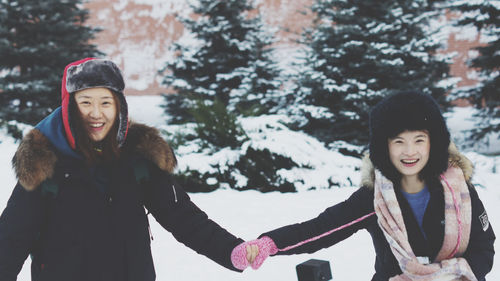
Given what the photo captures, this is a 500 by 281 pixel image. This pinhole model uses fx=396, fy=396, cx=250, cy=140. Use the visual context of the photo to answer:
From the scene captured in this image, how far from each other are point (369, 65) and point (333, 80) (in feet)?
3.38

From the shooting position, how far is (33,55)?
36.1ft

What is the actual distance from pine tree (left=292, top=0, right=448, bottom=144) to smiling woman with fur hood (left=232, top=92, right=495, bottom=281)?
7060mm

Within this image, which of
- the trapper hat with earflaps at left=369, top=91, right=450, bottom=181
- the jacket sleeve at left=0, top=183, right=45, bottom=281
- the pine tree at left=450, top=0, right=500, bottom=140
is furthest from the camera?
the pine tree at left=450, top=0, right=500, bottom=140

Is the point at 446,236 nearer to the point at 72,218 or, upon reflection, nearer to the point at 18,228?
the point at 72,218

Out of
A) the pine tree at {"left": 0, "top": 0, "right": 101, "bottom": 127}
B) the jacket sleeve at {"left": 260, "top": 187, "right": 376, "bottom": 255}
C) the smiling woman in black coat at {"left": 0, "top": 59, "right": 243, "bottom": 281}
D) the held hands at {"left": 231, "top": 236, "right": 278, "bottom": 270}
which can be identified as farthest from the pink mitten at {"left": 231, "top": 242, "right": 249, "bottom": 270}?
the pine tree at {"left": 0, "top": 0, "right": 101, "bottom": 127}

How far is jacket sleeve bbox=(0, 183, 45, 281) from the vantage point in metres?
1.42

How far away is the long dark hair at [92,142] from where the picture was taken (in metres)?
1.60

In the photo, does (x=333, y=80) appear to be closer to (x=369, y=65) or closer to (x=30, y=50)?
(x=369, y=65)

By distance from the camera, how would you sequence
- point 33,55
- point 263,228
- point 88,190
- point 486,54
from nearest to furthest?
point 88,190, point 263,228, point 486,54, point 33,55

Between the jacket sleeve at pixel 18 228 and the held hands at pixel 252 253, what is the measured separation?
0.84m

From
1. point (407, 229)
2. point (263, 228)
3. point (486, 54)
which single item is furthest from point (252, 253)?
point (486, 54)

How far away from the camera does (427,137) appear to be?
1.78 m

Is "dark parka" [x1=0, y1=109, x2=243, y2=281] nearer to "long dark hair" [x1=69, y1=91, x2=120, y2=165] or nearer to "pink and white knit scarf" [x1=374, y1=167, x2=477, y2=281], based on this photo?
"long dark hair" [x1=69, y1=91, x2=120, y2=165]

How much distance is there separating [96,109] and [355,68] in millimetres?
8493
